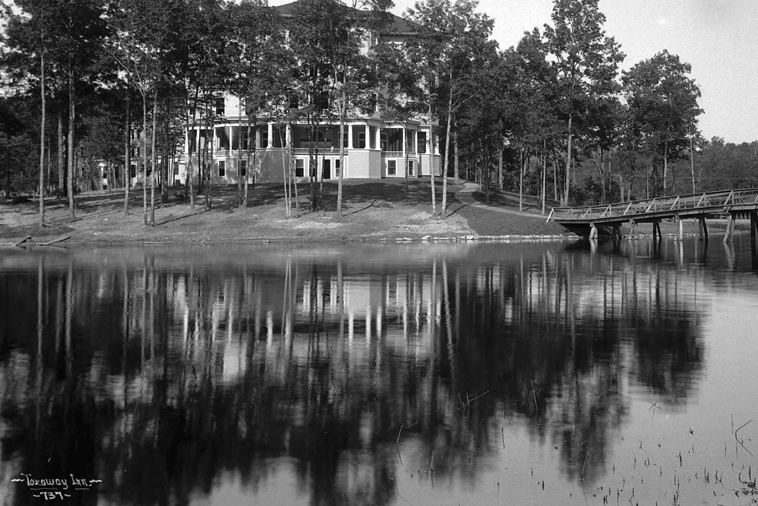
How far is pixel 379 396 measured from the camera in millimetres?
13000

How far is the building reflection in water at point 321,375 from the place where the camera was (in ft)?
32.9

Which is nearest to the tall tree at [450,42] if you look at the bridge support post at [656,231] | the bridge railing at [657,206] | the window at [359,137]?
the bridge railing at [657,206]

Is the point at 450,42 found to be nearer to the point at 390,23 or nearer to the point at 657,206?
the point at 390,23

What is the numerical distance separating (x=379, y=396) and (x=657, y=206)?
177 feet

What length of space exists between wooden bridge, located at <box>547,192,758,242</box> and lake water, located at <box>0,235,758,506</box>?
29.3m

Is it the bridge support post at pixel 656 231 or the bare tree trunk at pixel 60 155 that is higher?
the bare tree trunk at pixel 60 155

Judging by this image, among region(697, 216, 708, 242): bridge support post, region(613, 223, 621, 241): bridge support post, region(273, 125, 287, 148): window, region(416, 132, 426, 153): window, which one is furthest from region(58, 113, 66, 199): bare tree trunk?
region(697, 216, 708, 242): bridge support post

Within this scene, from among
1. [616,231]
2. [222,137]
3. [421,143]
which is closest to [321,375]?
[616,231]

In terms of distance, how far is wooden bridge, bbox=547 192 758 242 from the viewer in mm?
54219

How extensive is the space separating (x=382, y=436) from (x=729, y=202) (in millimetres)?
50217

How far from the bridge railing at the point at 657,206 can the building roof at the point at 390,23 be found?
1986 cm

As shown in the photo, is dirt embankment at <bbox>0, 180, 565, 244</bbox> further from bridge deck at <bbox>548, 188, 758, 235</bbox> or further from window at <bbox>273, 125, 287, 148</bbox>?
window at <bbox>273, 125, 287, 148</bbox>

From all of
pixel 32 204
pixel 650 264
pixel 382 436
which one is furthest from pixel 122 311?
pixel 32 204

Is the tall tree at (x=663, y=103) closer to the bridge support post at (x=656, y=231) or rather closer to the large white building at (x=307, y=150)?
the bridge support post at (x=656, y=231)
